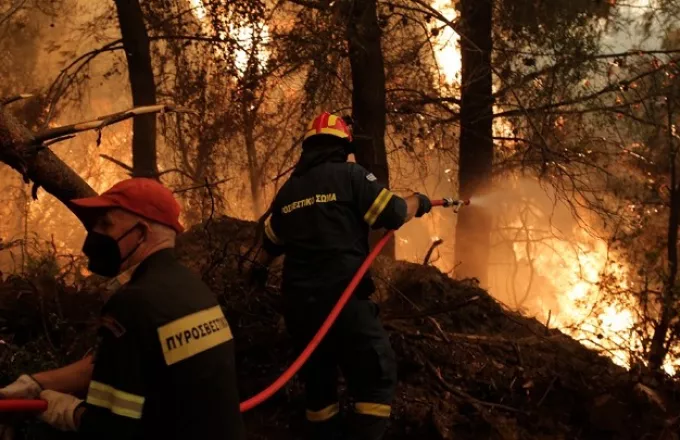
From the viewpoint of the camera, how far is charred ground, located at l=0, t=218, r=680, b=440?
4.31m

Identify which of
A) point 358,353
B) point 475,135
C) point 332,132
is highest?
point 475,135

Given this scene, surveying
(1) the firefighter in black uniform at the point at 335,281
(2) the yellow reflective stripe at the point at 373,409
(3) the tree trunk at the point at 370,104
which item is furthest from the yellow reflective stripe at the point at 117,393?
(3) the tree trunk at the point at 370,104

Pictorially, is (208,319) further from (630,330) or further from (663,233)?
(663,233)

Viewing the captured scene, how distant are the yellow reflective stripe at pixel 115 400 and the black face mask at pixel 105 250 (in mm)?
444

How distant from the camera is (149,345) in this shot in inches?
77.4

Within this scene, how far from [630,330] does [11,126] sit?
5.37 metres

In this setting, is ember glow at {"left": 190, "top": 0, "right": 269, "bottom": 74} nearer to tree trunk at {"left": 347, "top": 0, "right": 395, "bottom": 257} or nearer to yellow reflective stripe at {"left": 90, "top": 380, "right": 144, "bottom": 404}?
tree trunk at {"left": 347, "top": 0, "right": 395, "bottom": 257}

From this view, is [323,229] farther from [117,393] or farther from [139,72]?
[139,72]

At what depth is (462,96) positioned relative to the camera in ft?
28.6

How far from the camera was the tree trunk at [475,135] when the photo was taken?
7879 millimetres

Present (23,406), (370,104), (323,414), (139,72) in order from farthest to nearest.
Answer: (139,72) → (370,104) → (323,414) → (23,406)

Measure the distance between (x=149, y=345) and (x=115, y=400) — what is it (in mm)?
206

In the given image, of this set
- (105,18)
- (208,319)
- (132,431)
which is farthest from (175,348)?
(105,18)

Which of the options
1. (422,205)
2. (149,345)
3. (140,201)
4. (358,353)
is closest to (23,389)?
(149,345)
